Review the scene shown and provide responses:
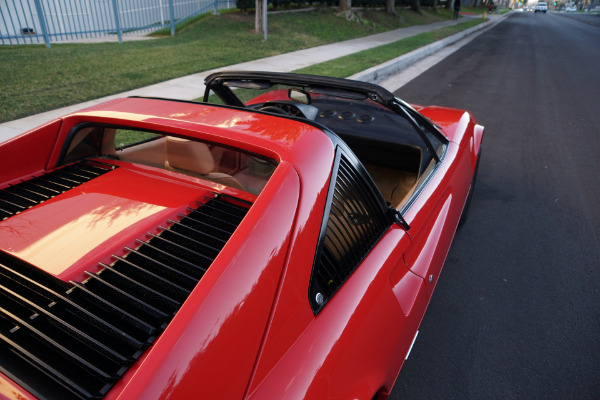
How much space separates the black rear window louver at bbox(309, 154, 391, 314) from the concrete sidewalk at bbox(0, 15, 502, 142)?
15.9ft

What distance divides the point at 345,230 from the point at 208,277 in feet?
2.54

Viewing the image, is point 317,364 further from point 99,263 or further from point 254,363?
point 99,263

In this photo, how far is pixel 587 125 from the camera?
6.91m

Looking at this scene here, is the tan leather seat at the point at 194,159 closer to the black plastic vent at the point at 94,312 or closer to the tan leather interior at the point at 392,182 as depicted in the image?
the black plastic vent at the point at 94,312

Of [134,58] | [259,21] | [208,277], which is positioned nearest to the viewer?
[208,277]

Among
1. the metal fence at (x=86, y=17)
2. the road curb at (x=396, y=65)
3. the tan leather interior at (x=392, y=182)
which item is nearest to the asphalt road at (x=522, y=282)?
the tan leather interior at (x=392, y=182)

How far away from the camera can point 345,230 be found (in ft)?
5.55

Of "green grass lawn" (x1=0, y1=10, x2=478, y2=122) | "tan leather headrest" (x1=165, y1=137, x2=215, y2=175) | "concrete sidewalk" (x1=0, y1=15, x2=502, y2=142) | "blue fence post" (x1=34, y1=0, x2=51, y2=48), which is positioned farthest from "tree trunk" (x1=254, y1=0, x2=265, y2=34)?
"tan leather headrest" (x1=165, y1=137, x2=215, y2=175)

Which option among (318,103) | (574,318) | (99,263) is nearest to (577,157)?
(574,318)

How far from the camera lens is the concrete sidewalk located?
5562 millimetres

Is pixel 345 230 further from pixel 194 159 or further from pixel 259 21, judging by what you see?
pixel 259 21

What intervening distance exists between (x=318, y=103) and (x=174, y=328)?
2.70 m

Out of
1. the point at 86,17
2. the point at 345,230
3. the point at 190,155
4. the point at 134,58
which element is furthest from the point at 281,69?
the point at 345,230

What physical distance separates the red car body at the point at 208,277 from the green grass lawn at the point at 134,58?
5079 millimetres
